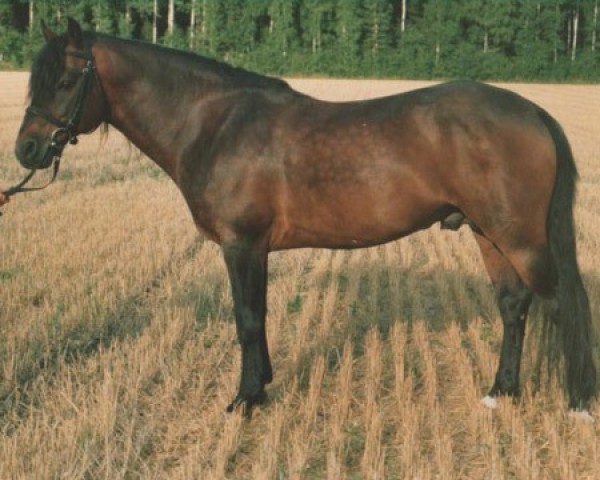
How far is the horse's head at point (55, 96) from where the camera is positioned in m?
4.45

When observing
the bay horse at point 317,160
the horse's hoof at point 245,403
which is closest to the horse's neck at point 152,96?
the bay horse at point 317,160

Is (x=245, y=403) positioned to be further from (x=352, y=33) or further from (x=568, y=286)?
(x=352, y=33)

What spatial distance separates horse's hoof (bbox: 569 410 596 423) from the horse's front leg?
202 centimetres

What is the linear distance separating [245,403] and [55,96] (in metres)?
2.33

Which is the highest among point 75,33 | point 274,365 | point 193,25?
point 75,33

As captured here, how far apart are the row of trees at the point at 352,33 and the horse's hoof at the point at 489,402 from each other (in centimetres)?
5146

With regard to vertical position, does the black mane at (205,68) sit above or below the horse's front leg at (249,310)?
above

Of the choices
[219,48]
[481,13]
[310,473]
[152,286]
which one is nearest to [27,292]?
[152,286]

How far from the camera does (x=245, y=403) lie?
4.66 m

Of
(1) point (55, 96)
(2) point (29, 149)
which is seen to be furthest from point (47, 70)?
(2) point (29, 149)

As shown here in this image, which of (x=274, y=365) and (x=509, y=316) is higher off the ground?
(x=509, y=316)

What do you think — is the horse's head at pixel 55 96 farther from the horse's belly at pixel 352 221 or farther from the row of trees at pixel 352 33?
the row of trees at pixel 352 33

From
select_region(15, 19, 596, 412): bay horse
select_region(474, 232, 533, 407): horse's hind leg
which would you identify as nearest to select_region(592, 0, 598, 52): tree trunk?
select_region(474, 232, 533, 407): horse's hind leg

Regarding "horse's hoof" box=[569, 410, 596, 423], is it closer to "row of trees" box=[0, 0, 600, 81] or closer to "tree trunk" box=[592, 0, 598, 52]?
"row of trees" box=[0, 0, 600, 81]
